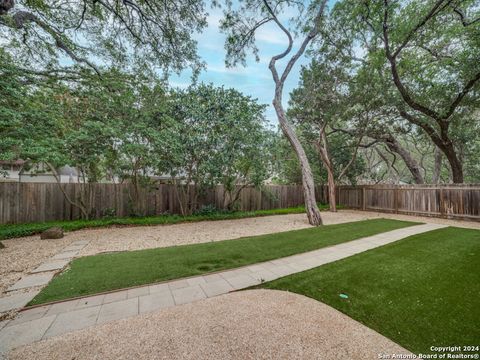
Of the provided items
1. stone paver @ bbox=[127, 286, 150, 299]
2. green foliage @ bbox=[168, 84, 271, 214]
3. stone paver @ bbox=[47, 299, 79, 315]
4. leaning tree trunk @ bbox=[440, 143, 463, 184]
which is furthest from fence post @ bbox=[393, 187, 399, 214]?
stone paver @ bbox=[47, 299, 79, 315]

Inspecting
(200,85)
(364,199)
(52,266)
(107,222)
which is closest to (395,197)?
(364,199)

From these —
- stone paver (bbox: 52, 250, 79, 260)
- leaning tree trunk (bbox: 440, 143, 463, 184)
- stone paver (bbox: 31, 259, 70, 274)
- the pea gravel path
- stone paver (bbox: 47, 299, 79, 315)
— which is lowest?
stone paver (bbox: 52, 250, 79, 260)

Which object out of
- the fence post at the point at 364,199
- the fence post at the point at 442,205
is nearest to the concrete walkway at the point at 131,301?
the fence post at the point at 442,205

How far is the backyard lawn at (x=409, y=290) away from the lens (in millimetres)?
1830

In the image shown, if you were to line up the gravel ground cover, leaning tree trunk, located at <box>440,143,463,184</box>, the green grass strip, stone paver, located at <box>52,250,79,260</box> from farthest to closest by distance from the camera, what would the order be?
leaning tree trunk, located at <box>440,143,463,184</box> < the green grass strip < stone paver, located at <box>52,250,79,260</box> < the gravel ground cover

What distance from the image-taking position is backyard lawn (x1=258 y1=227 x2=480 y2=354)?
1.83 m

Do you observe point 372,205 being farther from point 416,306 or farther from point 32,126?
point 32,126

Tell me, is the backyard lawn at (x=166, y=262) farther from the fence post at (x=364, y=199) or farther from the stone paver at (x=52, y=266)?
the fence post at (x=364, y=199)

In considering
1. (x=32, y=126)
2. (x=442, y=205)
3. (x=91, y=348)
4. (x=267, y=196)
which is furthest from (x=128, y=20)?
(x=442, y=205)

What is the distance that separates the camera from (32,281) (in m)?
3.03

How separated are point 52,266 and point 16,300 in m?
1.27

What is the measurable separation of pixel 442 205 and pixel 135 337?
11.3 meters

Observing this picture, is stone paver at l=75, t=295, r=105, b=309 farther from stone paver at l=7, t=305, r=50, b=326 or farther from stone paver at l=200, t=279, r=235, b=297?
stone paver at l=200, t=279, r=235, b=297

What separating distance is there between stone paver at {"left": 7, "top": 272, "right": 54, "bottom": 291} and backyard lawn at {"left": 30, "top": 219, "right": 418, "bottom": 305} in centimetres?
17
